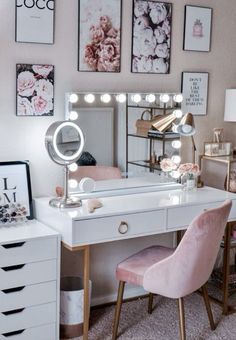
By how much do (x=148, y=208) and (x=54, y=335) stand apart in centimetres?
78

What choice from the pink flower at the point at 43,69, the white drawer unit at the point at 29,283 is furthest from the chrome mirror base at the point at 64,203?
the pink flower at the point at 43,69

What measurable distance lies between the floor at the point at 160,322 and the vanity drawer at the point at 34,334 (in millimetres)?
279

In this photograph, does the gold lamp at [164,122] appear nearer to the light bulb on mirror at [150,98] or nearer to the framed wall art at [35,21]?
the light bulb on mirror at [150,98]

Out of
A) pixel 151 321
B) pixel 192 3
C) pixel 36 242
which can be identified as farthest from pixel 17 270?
pixel 192 3

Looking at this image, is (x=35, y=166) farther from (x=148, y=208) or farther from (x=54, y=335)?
(x=54, y=335)

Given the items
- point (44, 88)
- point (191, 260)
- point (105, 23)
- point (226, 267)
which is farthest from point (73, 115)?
point (226, 267)

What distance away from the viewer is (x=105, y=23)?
3012 millimetres

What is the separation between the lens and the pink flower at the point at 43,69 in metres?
2.82

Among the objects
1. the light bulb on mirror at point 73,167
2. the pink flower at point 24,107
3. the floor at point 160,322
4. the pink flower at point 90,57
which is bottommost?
the floor at point 160,322

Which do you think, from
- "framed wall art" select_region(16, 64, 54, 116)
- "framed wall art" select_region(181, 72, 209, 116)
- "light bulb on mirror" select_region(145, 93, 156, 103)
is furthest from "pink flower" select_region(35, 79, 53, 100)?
"framed wall art" select_region(181, 72, 209, 116)

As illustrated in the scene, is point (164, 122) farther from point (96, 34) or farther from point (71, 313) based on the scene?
point (71, 313)

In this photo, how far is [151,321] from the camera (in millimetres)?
3057

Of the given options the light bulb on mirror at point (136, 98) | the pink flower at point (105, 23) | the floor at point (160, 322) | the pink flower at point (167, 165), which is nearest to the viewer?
the floor at point (160, 322)

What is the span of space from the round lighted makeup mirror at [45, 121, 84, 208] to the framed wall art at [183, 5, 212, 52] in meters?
1.03
